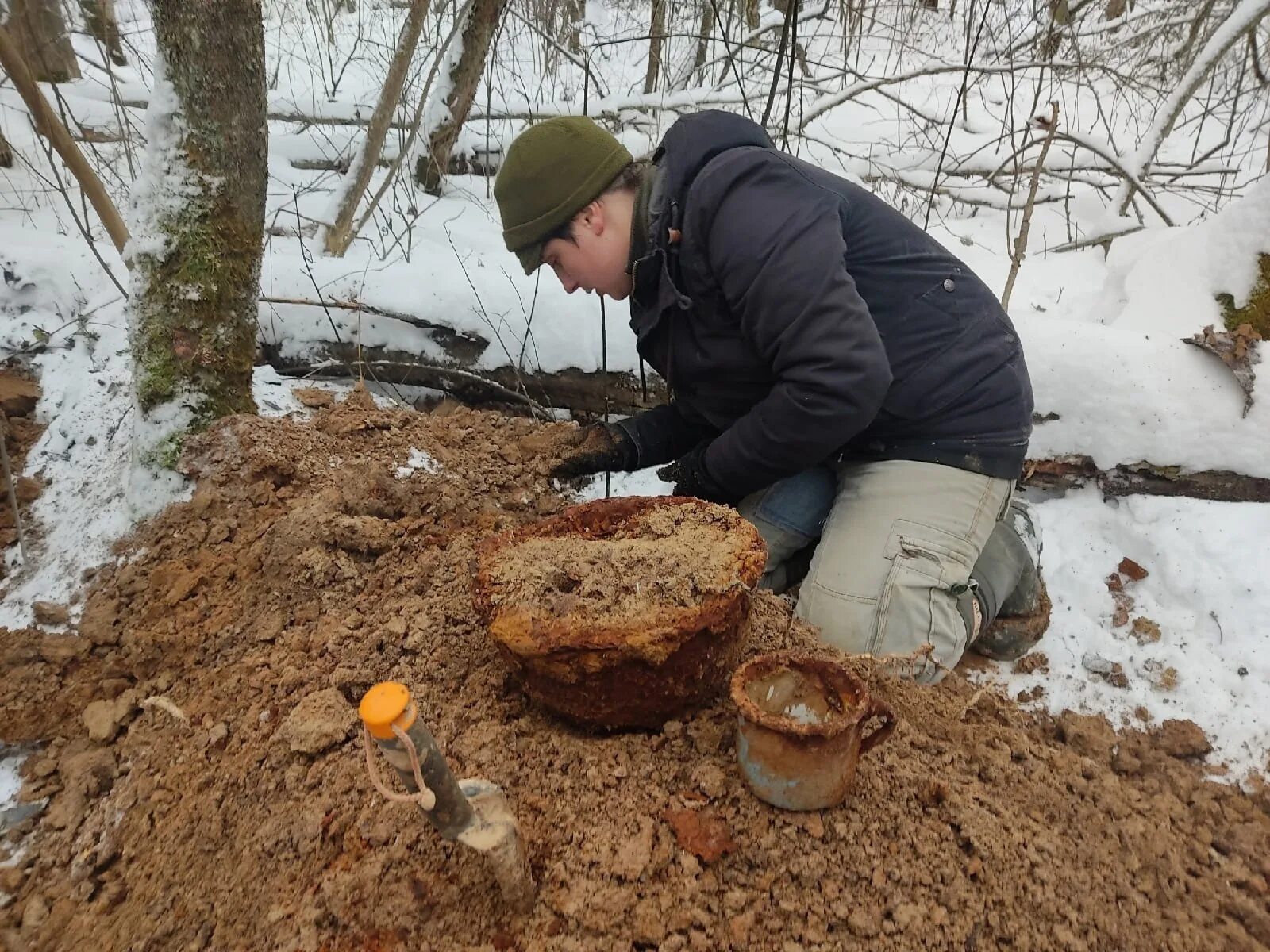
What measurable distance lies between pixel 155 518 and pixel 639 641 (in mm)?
1579

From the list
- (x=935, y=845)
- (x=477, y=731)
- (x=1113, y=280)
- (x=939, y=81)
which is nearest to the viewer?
(x=935, y=845)

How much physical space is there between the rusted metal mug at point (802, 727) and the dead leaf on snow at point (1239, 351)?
2.02 metres

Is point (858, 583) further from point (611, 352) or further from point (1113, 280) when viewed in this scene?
point (1113, 280)

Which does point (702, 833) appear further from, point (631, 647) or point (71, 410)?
point (71, 410)

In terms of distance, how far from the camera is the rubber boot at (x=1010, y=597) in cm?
214

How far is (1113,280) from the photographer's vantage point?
3.72 metres

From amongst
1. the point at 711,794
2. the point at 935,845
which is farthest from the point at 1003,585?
the point at 711,794

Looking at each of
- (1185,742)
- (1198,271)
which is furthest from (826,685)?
(1198,271)

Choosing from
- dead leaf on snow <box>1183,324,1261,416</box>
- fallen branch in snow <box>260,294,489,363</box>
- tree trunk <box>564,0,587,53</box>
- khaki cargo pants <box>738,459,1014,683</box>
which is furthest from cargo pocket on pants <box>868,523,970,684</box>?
tree trunk <box>564,0,587,53</box>

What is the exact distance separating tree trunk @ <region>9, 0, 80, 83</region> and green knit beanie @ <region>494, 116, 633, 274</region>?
1714mm

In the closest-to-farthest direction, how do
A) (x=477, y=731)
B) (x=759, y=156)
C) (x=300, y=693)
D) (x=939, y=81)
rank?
(x=477, y=731), (x=300, y=693), (x=759, y=156), (x=939, y=81)

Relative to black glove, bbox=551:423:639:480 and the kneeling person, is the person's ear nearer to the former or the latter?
the kneeling person

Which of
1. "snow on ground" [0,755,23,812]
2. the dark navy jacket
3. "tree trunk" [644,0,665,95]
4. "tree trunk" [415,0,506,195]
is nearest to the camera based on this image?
"snow on ground" [0,755,23,812]

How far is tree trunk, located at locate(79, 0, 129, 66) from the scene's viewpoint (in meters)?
3.42
